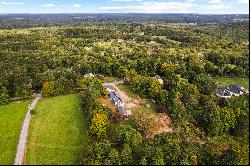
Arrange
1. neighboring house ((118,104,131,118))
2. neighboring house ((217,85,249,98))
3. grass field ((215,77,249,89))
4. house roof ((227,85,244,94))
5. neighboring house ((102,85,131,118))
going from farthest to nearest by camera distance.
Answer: grass field ((215,77,249,89))
house roof ((227,85,244,94))
neighboring house ((217,85,249,98))
neighboring house ((102,85,131,118))
neighboring house ((118,104,131,118))

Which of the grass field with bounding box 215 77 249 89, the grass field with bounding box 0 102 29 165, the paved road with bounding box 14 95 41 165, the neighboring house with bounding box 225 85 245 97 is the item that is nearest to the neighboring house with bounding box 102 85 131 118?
the paved road with bounding box 14 95 41 165

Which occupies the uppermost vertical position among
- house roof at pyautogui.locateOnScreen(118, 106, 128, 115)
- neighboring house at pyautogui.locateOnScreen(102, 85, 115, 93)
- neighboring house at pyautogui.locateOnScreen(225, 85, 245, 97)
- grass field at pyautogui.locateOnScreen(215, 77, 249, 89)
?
neighboring house at pyautogui.locateOnScreen(102, 85, 115, 93)

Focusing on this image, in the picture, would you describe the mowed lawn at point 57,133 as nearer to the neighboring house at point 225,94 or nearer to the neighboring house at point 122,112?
the neighboring house at point 122,112

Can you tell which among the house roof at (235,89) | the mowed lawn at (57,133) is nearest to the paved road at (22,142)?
the mowed lawn at (57,133)

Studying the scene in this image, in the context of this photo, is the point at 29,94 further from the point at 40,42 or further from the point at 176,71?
the point at 40,42

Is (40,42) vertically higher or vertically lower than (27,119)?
higher

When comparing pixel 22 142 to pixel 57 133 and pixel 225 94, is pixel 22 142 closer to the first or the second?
pixel 57 133

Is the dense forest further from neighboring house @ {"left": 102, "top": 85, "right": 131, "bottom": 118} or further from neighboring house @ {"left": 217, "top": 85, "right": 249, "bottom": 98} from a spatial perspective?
neighboring house @ {"left": 102, "top": 85, "right": 131, "bottom": 118}

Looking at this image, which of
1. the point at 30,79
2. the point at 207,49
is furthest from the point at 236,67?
the point at 30,79
